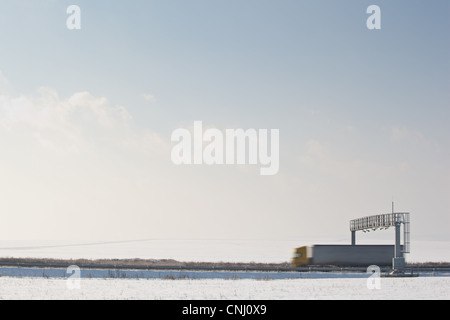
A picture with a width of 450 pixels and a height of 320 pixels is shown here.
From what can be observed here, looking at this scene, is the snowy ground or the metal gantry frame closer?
the snowy ground

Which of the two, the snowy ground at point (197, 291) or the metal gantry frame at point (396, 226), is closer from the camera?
the snowy ground at point (197, 291)

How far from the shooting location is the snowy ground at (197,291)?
2403 centimetres

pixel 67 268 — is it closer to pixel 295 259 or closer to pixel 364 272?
pixel 295 259

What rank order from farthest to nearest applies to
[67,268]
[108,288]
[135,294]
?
1. [67,268]
2. [108,288]
3. [135,294]

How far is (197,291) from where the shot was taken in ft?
87.1

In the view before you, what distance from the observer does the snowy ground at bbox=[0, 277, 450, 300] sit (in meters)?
24.0

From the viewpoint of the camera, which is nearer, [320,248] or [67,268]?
[67,268]

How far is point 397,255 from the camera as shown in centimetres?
4772

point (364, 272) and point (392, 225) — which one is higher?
point (392, 225)

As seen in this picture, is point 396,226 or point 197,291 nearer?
point 197,291
